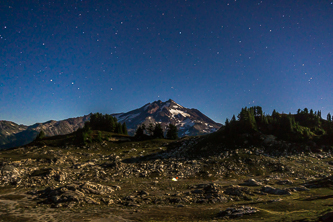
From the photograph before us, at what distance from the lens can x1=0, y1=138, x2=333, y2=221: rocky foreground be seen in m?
19.4

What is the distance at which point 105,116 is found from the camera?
114250mm

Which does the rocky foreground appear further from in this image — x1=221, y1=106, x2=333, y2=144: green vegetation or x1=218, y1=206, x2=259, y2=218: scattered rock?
x1=221, y1=106, x2=333, y2=144: green vegetation

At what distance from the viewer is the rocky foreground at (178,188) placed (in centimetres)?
1941

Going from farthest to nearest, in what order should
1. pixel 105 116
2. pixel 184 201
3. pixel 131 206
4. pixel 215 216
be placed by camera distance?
pixel 105 116 → pixel 184 201 → pixel 131 206 → pixel 215 216

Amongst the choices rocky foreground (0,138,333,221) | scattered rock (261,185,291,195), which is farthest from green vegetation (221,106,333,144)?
scattered rock (261,185,291,195)

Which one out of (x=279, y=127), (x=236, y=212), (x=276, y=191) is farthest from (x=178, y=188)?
(x=279, y=127)

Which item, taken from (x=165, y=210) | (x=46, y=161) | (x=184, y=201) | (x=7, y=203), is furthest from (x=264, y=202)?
(x=46, y=161)

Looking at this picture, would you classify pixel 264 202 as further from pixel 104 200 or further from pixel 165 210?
pixel 104 200

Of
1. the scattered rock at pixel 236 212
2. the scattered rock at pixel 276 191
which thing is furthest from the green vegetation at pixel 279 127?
the scattered rock at pixel 236 212

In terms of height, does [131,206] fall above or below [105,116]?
below

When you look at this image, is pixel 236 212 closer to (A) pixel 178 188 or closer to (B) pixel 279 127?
(A) pixel 178 188

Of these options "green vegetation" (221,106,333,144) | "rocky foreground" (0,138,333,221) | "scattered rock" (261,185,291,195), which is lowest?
"scattered rock" (261,185,291,195)

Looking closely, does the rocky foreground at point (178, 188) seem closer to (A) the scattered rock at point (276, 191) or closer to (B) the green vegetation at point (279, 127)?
(A) the scattered rock at point (276, 191)

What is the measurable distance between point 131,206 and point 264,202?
17.8 m
